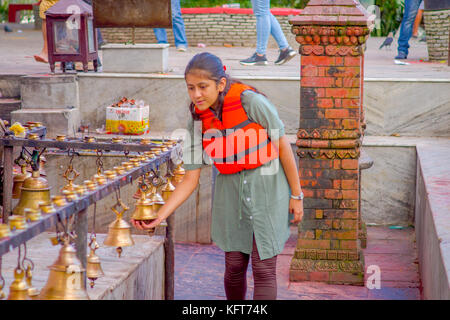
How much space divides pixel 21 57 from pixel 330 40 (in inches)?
260

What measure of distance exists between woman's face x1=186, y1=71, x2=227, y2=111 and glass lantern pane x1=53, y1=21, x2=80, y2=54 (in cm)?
440

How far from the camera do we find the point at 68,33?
25.3ft

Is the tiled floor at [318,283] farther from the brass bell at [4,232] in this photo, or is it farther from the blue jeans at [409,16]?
the blue jeans at [409,16]

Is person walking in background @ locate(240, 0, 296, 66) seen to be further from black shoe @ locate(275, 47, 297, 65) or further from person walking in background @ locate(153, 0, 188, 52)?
person walking in background @ locate(153, 0, 188, 52)

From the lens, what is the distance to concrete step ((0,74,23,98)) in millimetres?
8023

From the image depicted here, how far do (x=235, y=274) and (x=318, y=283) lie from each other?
1.87 m

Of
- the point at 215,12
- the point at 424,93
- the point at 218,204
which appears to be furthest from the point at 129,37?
the point at 218,204

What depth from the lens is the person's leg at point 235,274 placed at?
3887 millimetres

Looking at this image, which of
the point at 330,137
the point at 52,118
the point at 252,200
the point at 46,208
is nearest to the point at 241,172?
the point at 252,200

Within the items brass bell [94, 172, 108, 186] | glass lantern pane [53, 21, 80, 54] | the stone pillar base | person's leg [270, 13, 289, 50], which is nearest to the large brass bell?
brass bell [94, 172, 108, 186]

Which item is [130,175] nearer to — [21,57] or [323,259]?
[323,259]

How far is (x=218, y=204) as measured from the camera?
3.88m

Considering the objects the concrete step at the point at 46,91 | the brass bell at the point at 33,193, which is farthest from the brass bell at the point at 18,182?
the concrete step at the point at 46,91

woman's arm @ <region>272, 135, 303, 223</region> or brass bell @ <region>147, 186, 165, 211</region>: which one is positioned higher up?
woman's arm @ <region>272, 135, 303, 223</region>
